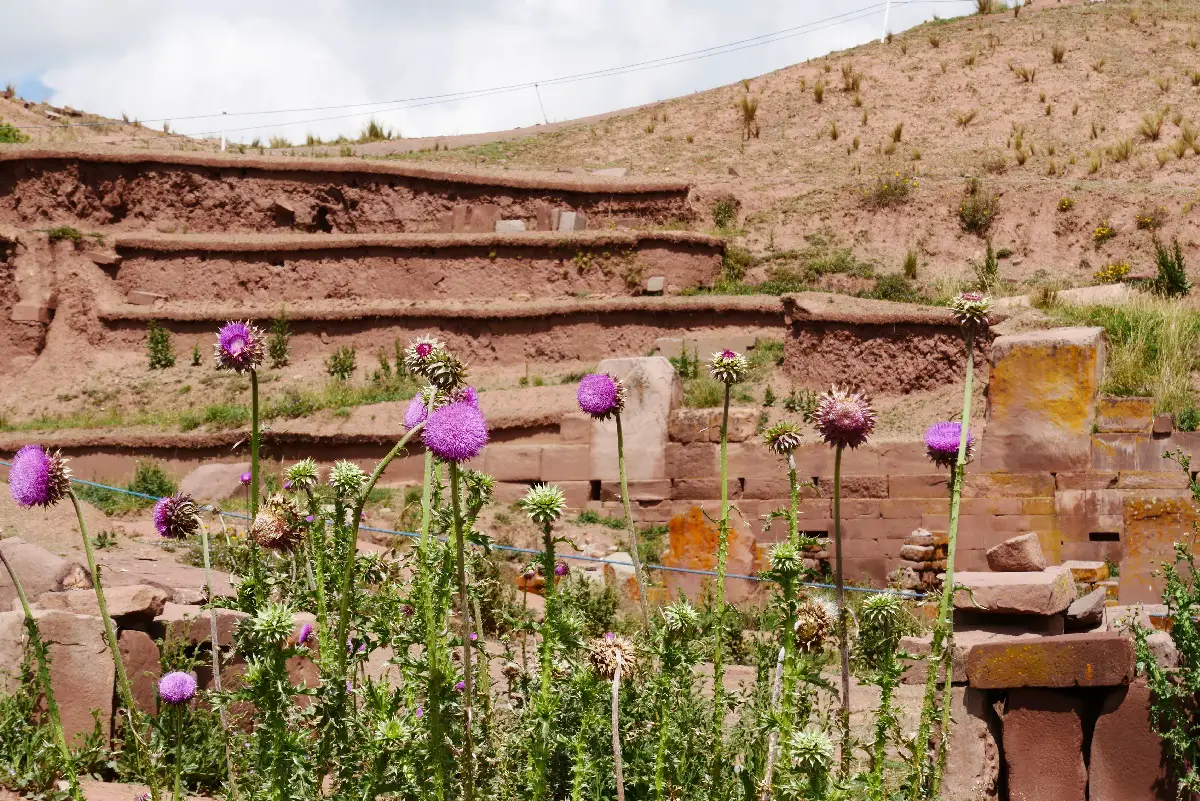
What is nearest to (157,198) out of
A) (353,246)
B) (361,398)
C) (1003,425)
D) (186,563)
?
(353,246)

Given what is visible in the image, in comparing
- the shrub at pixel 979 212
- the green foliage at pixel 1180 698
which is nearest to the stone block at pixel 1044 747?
the green foliage at pixel 1180 698

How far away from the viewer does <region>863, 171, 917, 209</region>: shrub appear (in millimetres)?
24141

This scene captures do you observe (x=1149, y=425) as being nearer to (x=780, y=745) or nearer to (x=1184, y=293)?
(x=1184, y=293)

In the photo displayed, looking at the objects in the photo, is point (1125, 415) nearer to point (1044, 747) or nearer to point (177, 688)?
point (1044, 747)

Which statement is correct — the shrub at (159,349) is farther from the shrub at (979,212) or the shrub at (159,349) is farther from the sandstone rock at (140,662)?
the sandstone rock at (140,662)

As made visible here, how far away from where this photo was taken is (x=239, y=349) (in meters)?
4.59

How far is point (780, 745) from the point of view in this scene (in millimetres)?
3852

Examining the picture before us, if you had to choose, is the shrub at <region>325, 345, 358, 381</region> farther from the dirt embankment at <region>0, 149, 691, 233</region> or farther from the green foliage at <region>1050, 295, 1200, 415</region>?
the green foliage at <region>1050, 295, 1200, 415</region>

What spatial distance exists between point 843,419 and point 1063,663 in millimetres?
2028

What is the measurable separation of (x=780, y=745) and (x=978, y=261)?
66.3 feet

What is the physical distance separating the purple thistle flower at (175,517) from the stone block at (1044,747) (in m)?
3.63

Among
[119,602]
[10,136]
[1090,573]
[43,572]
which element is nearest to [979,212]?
[1090,573]

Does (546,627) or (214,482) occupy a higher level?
(546,627)

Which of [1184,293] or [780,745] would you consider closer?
[780,745]
